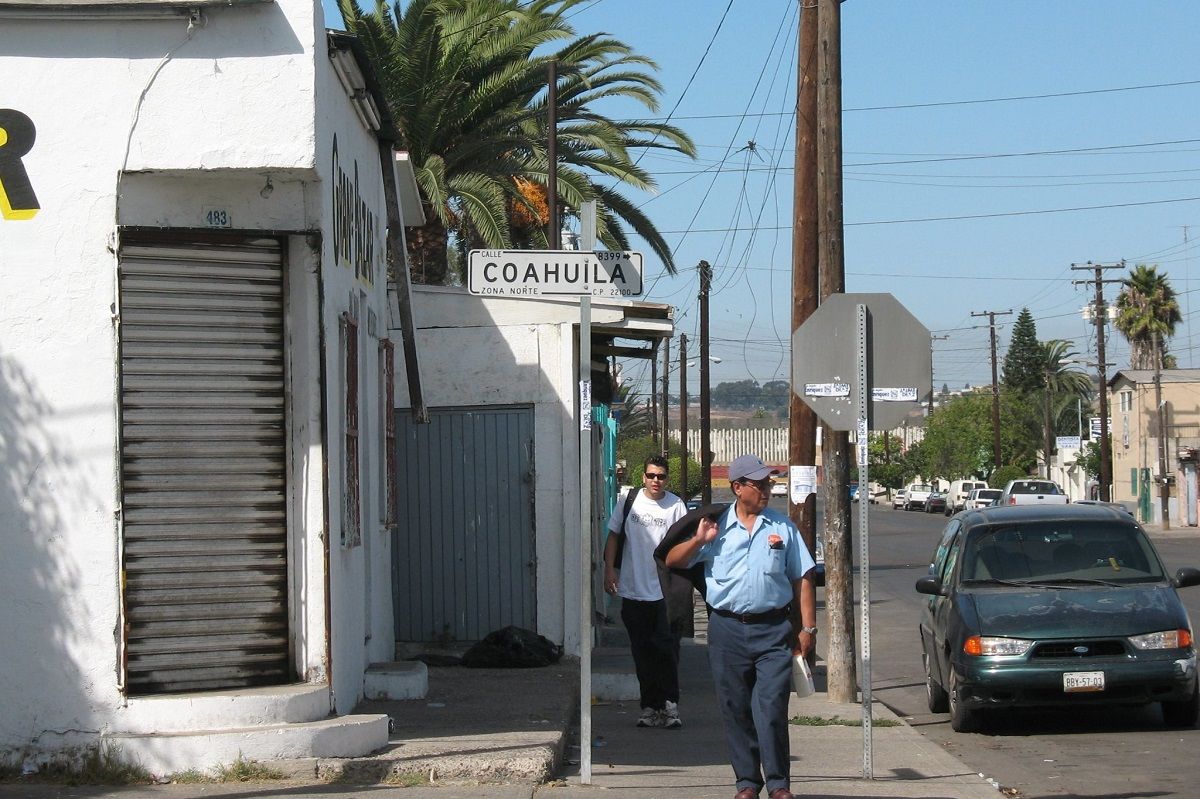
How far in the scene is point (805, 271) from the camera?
1313cm

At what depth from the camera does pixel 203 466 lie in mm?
7828

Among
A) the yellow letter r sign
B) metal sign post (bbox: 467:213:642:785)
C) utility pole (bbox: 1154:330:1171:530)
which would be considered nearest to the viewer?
the yellow letter r sign

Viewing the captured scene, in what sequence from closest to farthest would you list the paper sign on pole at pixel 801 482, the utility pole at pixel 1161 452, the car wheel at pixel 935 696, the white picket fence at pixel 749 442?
the car wheel at pixel 935 696, the paper sign on pole at pixel 801 482, the utility pole at pixel 1161 452, the white picket fence at pixel 749 442

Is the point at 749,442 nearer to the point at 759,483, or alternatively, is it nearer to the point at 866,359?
the point at 866,359

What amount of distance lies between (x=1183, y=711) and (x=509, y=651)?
201 inches

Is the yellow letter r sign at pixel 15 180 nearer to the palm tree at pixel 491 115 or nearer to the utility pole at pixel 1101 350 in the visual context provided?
the palm tree at pixel 491 115

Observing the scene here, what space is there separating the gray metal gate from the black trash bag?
0.82 m

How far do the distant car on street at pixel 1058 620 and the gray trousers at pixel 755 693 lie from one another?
3847 millimetres

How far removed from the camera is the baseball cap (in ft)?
23.7

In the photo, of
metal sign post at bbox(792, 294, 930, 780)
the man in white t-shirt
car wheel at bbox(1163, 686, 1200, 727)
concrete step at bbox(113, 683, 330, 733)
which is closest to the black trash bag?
the man in white t-shirt

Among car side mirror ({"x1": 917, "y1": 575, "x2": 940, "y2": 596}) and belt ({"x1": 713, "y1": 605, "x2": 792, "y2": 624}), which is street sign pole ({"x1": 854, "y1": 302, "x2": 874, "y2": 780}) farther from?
car side mirror ({"x1": 917, "y1": 575, "x2": 940, "y2": 596})

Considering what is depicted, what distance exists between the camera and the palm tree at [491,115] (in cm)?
1967

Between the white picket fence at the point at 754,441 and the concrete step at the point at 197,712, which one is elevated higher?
the white picket fence at the point at 754,441

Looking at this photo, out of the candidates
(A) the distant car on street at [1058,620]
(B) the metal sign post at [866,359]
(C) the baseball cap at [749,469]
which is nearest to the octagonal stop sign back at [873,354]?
(B) the metal sign post at [866,359]
